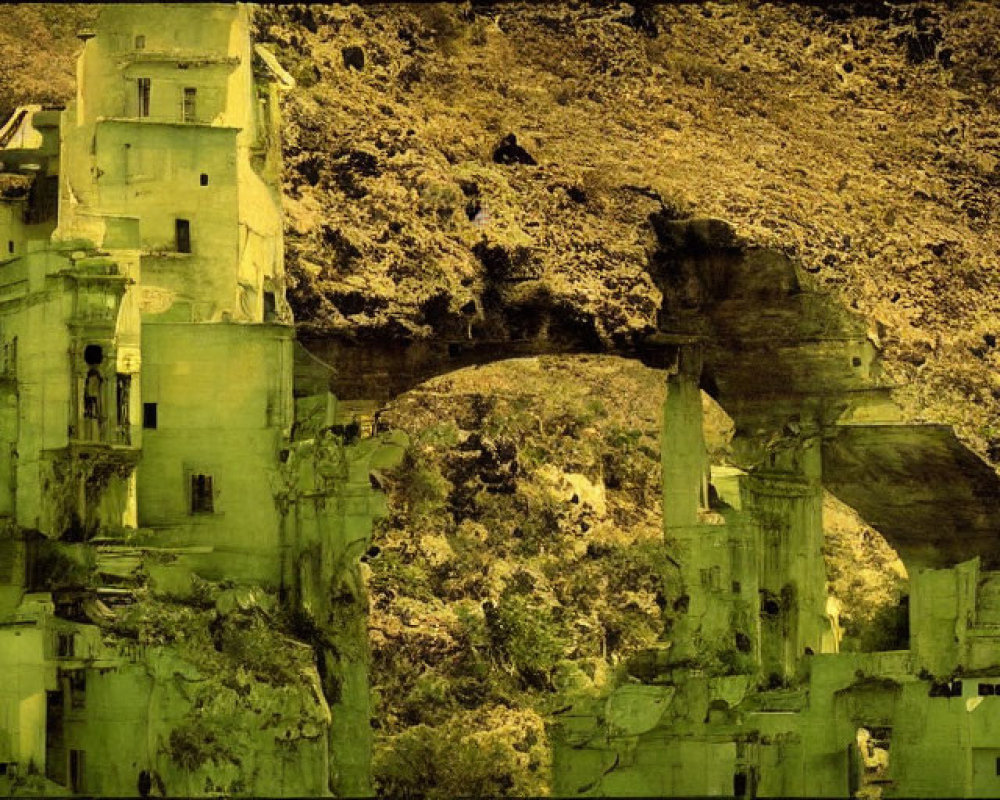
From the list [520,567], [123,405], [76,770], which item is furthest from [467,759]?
[76,770]

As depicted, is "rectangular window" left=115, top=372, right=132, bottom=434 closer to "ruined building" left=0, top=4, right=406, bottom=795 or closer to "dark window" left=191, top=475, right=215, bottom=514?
"ruined building" left=0, top=4, right=406, bottom=795

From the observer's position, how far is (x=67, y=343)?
60125mm

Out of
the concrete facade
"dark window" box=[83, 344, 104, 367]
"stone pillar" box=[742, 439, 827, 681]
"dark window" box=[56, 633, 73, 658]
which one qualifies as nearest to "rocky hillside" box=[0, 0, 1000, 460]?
"stone pillar" box=[742, 439, 827, 681]

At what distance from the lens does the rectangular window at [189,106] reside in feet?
209

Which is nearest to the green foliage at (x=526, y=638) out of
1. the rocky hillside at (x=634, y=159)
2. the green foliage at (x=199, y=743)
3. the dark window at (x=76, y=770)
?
the rocky hillside at (x=634, y=159)

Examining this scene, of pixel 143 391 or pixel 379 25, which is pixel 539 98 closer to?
pixel 379 25

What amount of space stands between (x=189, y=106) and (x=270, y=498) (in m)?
4.56

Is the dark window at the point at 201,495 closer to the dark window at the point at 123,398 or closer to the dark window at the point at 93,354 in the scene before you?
the dark window at the point at 123,398

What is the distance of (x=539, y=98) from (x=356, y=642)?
1211 centimetres

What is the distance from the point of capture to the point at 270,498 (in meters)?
62.1

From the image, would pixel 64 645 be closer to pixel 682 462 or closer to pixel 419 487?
pixel 682 462

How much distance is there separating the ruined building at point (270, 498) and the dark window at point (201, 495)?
2 cm

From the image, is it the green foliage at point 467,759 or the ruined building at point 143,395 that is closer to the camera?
the ruined building at point 143,395

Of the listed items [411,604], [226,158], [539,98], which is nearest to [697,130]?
[539,98]
